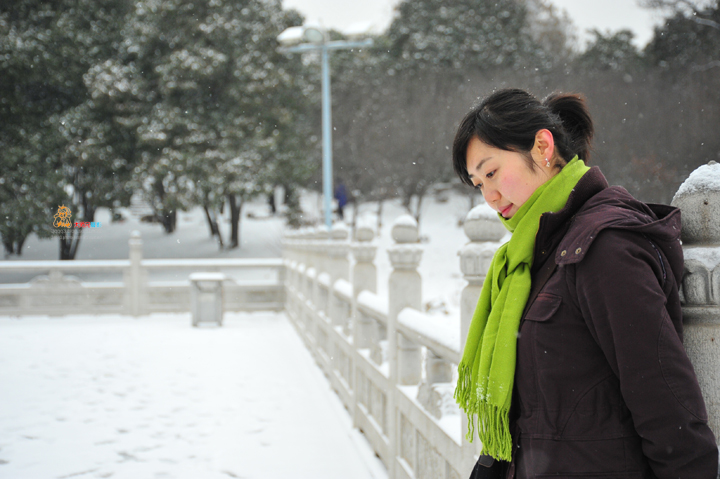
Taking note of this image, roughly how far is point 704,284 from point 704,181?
0.24 m

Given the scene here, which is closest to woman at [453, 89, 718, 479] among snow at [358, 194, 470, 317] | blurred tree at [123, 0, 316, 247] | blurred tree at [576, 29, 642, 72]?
snow at [358, 194, 470, 317]

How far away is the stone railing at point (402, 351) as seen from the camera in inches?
94.1

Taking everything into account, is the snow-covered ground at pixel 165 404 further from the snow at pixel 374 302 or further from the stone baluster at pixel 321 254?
the stone baluster at pixel 321 254

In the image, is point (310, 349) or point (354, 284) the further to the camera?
point (310, 349)

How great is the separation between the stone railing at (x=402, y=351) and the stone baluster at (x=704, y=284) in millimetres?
960

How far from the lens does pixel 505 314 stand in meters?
1.29

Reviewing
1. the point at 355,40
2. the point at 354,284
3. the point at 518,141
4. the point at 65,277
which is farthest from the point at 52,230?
the point at 65,277

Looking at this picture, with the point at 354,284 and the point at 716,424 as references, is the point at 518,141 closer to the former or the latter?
the point at 716,424

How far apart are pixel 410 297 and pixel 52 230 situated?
129 inches

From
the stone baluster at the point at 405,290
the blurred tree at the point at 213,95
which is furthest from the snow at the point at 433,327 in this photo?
the blurred tree at the point at 213,95

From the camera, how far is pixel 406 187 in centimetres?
2723

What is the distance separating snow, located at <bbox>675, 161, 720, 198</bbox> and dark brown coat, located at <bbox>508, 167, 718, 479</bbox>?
115mm

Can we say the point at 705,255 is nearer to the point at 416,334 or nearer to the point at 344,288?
the point at 416,334

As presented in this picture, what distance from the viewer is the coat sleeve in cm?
104
